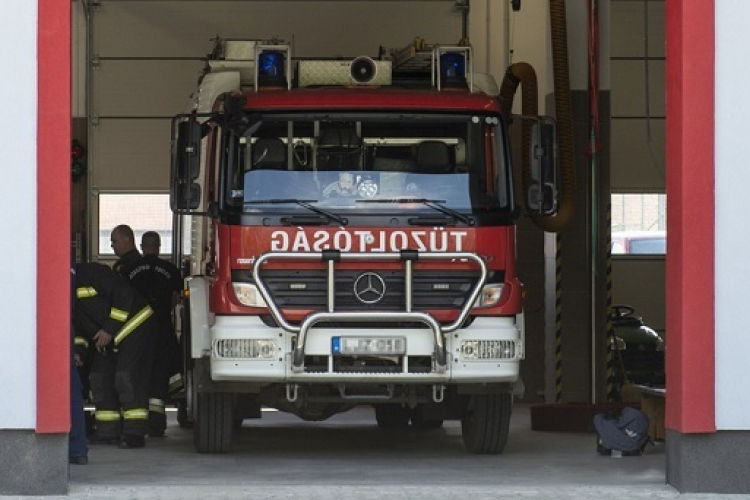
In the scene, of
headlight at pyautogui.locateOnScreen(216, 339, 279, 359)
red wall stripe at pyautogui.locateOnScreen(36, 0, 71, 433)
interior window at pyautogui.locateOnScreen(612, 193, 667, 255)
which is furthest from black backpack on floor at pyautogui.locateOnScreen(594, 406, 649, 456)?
interior window at pyautogui.locateOnScreen(612, 193, 667, 255)

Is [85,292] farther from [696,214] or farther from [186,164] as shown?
[696,214]

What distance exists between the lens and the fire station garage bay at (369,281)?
32.4 ft

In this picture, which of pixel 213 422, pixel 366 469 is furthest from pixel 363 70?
pixel 366 469

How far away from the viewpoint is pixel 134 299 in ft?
43.9

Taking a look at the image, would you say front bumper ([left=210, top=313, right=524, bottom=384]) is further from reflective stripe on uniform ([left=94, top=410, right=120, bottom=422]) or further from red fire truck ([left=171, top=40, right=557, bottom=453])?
reflective stripe on uniform ([left=94, top=410, right=120, bottom=422])

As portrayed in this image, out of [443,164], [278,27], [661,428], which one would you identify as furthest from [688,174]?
[278,27]

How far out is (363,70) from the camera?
41.7ft

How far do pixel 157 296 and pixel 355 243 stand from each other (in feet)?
10.8

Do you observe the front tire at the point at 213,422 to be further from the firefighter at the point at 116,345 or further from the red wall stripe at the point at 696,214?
the red wall stripe at the point at 696,214

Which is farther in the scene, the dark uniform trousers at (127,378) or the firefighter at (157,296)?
the firefighter at (157,296)

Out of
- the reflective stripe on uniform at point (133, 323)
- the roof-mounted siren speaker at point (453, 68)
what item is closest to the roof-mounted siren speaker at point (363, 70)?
the roof-mounted siren speaker at point (453, 68)

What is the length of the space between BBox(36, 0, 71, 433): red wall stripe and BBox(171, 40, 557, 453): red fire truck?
1834mm

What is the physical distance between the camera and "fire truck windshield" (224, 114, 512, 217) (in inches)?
465

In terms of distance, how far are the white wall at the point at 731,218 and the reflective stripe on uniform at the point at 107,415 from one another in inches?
210
